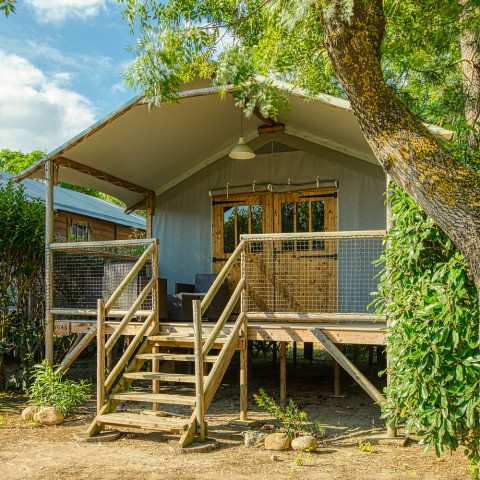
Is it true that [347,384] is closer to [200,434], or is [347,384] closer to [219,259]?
[219,259]

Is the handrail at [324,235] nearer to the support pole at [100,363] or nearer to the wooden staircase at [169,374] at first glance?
the wooden staircase at [169,374]

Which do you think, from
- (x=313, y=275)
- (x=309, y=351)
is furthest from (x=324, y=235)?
(x=309, y=351)

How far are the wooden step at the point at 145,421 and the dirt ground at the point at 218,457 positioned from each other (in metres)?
0.20

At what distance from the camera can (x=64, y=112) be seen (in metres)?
92.1

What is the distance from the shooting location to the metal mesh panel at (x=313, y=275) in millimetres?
7238

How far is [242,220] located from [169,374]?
11.4 ft

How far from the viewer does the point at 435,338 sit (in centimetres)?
389

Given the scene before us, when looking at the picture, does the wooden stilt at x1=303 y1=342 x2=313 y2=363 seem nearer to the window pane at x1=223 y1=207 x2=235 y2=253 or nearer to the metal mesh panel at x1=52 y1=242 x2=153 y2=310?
the window pane at x1=223 y1=207 x2=235 y2=253

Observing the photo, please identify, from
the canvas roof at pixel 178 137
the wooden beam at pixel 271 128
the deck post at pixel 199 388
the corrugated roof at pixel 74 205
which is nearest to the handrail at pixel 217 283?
the deck post at pixel 199 388

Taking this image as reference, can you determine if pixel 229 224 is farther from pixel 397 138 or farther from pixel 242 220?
pixel 397 138

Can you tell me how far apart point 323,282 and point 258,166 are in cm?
212

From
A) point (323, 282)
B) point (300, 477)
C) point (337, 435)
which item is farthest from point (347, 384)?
point (300, 477)

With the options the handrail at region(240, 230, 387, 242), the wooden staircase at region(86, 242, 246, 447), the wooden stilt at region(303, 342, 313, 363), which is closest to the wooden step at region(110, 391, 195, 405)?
the wooden staircase at region(86, 242, 246, 447)

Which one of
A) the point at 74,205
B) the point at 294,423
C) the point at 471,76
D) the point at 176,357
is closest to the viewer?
the point at 294,423
